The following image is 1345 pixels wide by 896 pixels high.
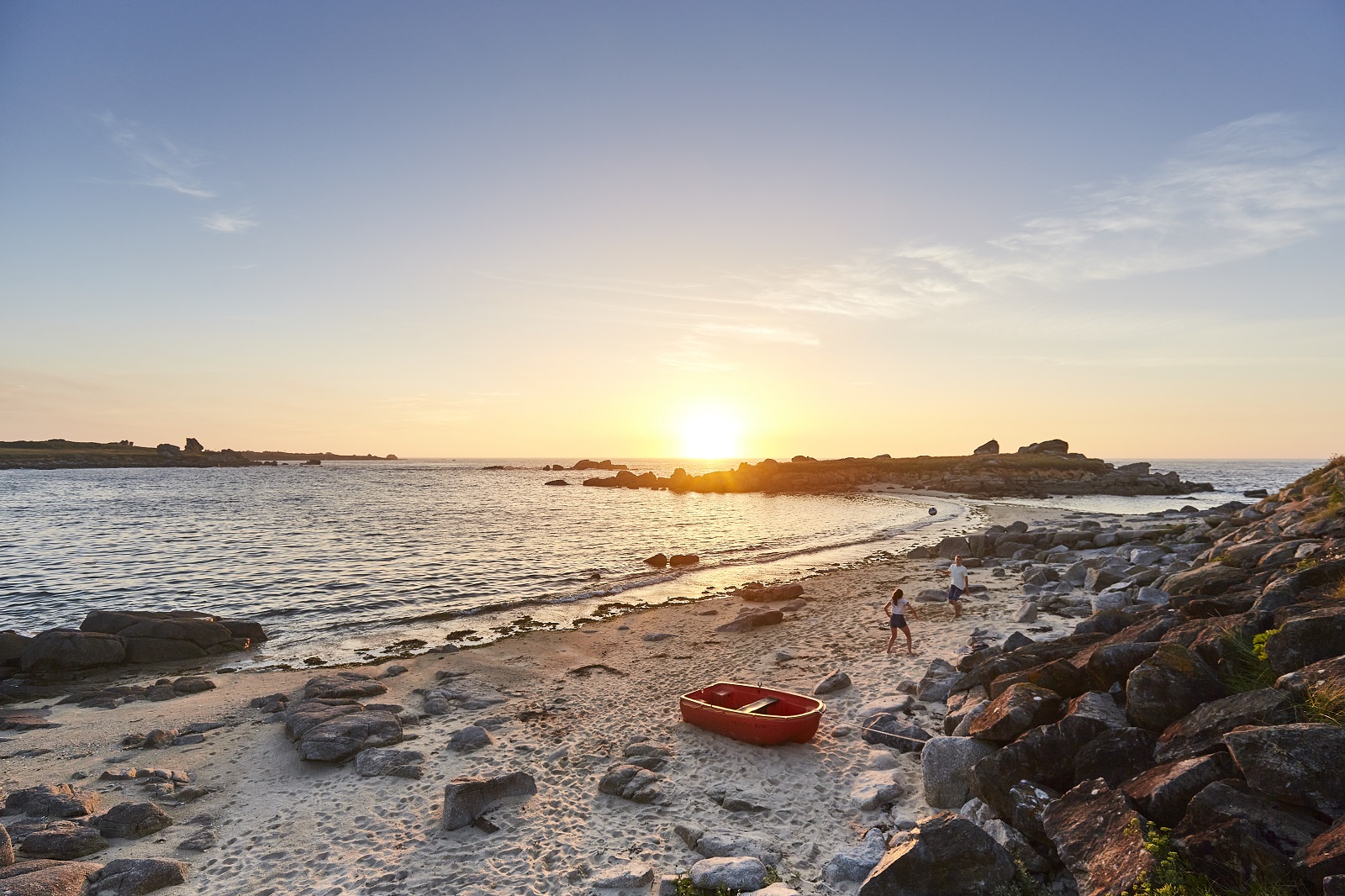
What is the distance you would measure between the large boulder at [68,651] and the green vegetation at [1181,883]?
26825mm

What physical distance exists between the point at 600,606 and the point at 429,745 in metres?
15.5

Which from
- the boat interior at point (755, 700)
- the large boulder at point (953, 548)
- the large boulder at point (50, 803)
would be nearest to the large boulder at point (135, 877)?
the large boulder at point (50, 803)

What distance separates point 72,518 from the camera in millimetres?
59656

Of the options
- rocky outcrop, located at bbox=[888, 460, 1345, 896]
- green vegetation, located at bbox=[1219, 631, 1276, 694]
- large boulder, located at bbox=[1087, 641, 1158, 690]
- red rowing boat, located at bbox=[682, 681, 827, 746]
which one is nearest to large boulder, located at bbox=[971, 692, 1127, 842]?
rocky outcrop, located at bbox=[888, 460, 1345, 896]

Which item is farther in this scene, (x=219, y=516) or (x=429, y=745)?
(x=219, y=516)

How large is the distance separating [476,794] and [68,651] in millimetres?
17908

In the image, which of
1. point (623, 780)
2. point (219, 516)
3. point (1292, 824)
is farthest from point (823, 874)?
point (219, 516)

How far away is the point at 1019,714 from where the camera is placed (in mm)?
9492

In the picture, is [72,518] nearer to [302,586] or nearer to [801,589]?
[302,586]

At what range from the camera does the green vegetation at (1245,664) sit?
817 centimetres

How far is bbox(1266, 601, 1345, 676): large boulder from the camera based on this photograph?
7910 millimetres

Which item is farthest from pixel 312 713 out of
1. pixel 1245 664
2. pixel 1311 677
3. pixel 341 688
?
pixel 1311 677

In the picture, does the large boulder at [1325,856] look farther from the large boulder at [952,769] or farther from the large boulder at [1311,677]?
the large boulder at [952,769]

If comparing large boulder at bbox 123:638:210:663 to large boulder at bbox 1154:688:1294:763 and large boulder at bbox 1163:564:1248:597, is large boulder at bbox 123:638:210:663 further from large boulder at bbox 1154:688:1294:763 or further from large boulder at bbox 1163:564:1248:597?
large boulder at bbox 1163:564:1248:597
